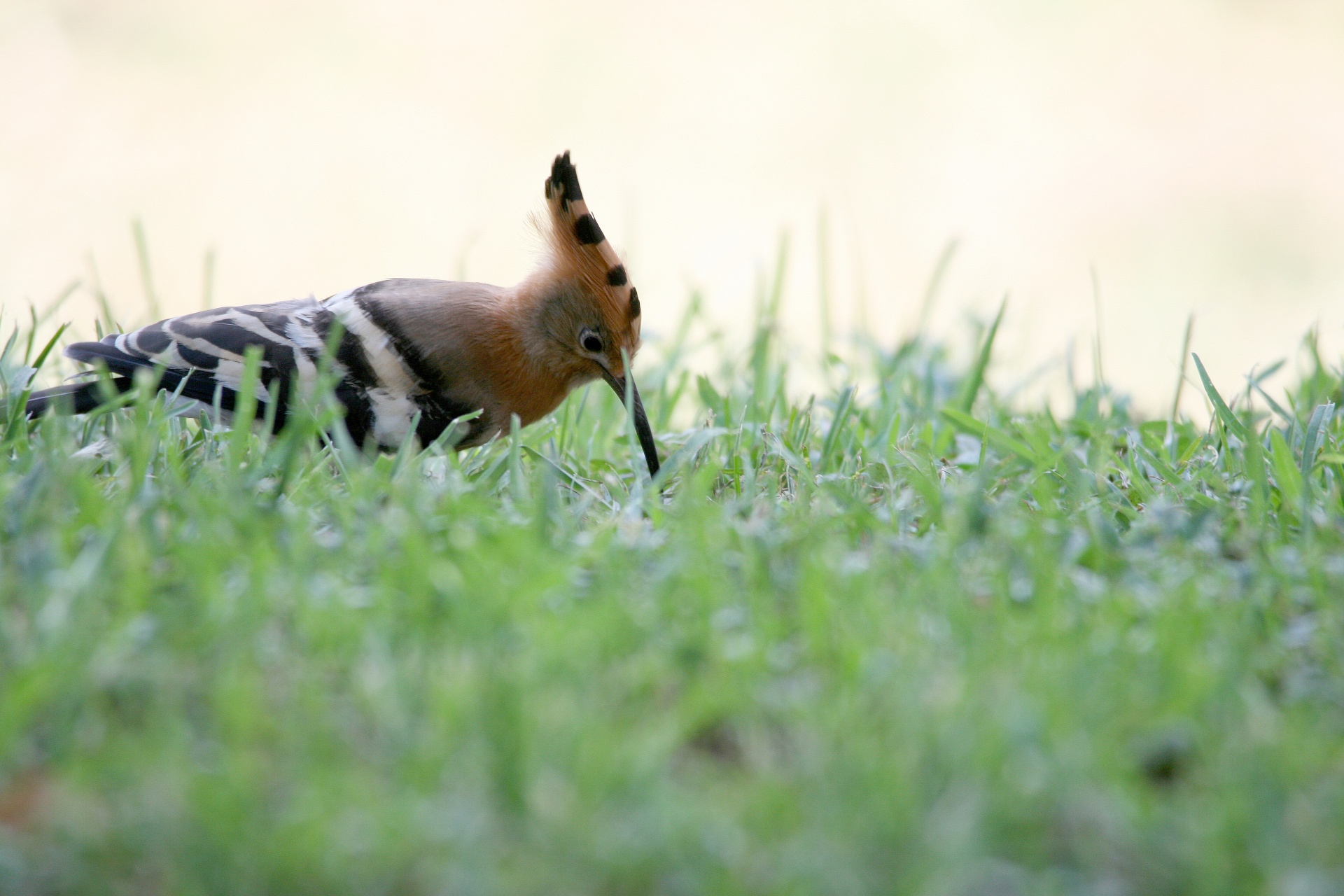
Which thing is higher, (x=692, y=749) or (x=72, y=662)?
(x=72, y=662)

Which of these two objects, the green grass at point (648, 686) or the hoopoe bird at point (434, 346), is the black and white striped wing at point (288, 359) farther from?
the green grass at point (648, 686)

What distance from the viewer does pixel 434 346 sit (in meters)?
3.46

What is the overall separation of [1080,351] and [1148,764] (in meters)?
3.29

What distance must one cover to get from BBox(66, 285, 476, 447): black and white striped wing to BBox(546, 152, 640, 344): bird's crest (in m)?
0.57

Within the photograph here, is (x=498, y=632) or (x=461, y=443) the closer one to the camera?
(x=498, y=632)

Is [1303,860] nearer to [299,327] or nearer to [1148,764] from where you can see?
[1148,764]

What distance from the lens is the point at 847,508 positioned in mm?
2512

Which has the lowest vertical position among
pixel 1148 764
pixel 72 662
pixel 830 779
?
pixel 1148 764

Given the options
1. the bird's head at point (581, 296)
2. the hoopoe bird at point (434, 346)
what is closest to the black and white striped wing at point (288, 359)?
the hoopoe bird at point (434, 346)

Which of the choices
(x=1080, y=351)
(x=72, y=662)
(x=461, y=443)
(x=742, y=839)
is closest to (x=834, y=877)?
(x=742, y=839)

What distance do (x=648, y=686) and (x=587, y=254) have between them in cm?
215

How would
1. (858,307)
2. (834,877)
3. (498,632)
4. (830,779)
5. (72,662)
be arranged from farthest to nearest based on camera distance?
(858,307) → (498,632) → (72,662) → (830,779) → (834,877)

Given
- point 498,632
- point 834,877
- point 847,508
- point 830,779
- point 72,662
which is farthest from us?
point 847,508

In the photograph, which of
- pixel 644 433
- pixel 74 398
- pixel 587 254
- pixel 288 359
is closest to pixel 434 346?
pixel 288 359
